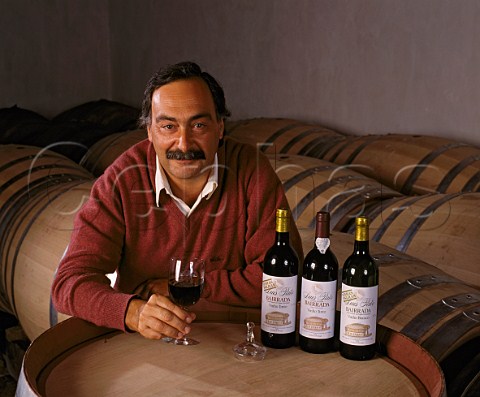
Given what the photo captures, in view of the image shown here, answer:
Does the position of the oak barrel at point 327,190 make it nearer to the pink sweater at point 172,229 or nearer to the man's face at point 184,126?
the pink sweater at point 172,229

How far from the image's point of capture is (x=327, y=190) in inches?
104

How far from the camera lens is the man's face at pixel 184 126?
176 cm

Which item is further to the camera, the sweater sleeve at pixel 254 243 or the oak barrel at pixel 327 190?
the oak barrel at pixel 327 190

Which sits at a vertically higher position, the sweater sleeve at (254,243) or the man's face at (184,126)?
the man's face at (184,126)

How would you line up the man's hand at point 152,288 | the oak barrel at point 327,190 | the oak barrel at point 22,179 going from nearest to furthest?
the man's hand at point 152,288
the oak barrel at point 327,190
the oak barrel at point 22,179

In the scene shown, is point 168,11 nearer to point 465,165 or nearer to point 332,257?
point 465,165

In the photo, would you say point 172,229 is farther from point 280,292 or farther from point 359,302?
point 359,302

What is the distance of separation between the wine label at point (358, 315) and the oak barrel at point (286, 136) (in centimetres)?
179

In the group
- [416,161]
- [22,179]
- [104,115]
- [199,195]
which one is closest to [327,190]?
[416,161]

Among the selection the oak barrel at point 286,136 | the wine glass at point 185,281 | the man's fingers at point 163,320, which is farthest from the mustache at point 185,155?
the oak barrel at point 286,136

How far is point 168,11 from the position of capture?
14.6ft

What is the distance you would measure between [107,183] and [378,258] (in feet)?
2.55

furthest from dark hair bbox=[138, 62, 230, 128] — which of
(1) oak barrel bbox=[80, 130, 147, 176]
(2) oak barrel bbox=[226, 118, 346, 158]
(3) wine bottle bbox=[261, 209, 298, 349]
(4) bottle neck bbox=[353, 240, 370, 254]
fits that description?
(1) oak barrel bbox=[80, 130, 147, 176]

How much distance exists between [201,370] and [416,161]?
164cm
